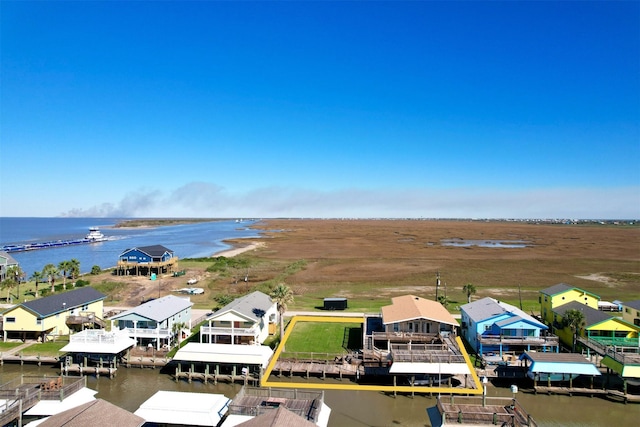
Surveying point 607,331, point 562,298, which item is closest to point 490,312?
point 607,331

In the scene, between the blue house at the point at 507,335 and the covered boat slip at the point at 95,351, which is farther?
the blue house at the point at 507,335

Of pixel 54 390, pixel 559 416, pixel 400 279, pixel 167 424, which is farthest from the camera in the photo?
pixel 400 279

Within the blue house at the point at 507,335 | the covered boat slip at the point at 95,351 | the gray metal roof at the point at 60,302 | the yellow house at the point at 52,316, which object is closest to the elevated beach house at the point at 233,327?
the covered boat slip at the point at 95,351

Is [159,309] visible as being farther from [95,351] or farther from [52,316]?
[52,316]

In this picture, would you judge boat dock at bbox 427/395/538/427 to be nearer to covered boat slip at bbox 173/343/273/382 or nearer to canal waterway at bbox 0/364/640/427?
canal waterway at bbox 0/364/640/427

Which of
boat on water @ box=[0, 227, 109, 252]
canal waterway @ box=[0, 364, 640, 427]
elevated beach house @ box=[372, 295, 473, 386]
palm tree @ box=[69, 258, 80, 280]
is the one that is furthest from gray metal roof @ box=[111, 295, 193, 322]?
boat on water @ box=[0, 227, 109, 252]

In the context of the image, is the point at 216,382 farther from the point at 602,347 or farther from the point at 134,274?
the point at 134,274

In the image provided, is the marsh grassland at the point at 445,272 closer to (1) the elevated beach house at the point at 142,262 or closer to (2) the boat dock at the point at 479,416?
(1) the elevated beach house at the point at 142,262

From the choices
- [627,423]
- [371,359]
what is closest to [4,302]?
[371,359]
